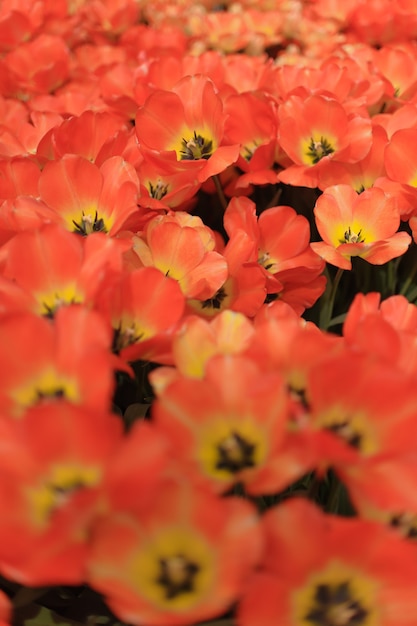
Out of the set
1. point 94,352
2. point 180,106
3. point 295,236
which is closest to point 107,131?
point 180,106

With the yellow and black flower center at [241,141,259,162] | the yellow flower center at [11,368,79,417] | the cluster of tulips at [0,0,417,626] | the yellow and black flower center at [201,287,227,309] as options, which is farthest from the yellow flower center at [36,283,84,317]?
the yellow and black flower center at [241,141,259,162]

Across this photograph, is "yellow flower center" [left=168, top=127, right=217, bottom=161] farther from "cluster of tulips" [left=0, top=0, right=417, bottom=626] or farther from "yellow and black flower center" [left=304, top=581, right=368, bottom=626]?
"yellow and black flower center" [left=304, top=581, right=368, bottom=626]

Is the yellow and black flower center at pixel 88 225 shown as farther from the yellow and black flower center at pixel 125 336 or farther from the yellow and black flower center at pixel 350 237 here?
the yellow and black flower center at pixel 350 237

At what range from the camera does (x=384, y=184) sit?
91cm

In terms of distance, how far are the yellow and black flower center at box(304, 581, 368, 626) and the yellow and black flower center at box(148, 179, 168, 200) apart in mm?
588

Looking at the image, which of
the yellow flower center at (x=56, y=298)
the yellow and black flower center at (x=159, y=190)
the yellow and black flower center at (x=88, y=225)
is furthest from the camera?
the yellow and black flower center at (x=159, y=190)

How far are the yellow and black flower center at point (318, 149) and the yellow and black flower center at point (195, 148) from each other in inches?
5.8

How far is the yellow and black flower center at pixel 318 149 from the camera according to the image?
3.13ft

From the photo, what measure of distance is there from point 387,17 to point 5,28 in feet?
2.97

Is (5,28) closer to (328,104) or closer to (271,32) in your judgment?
(271,32)

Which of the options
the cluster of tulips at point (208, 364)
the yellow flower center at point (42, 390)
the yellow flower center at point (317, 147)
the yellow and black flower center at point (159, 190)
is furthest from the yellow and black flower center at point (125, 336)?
the yellow flower center at point (317, 147)

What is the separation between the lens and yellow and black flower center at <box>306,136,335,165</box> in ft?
3.13

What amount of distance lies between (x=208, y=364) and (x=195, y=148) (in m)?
0.52

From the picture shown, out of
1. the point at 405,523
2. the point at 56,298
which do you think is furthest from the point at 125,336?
the point at 405,523
